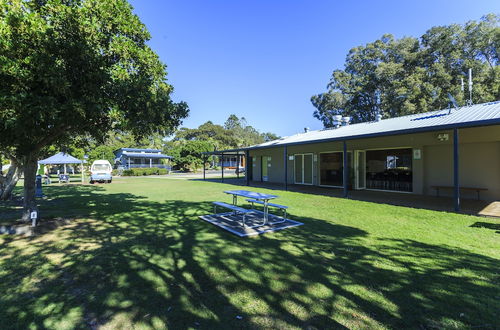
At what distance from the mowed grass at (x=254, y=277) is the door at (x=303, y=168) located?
1018cm

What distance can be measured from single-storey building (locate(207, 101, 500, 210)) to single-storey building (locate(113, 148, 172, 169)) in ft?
93.1

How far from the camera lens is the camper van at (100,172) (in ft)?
67.6

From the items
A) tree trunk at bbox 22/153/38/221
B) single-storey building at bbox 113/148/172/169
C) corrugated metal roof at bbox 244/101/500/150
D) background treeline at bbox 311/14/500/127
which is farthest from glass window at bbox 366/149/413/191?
single-storey building at bbox 113/148/172/169

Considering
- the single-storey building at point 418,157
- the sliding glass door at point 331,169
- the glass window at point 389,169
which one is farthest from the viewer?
the sliding glass door at point 331,169

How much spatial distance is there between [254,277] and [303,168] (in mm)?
13786

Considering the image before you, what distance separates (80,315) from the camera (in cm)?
269

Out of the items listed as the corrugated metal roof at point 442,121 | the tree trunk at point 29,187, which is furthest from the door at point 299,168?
the tree trunk at point 29,187

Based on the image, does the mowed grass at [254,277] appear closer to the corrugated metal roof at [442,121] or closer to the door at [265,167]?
the corrugated metal roof at [442,121]

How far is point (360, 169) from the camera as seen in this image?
13961mm

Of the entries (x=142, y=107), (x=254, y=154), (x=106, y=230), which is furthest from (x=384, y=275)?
(x=254, y=154)

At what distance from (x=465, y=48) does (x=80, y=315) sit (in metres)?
33.2

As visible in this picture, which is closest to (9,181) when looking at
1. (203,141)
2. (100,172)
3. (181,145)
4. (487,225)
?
(100,172)

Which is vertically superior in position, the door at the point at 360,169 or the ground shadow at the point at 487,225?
the door at the point at 360,169

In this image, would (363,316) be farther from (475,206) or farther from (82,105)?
(475,206)
